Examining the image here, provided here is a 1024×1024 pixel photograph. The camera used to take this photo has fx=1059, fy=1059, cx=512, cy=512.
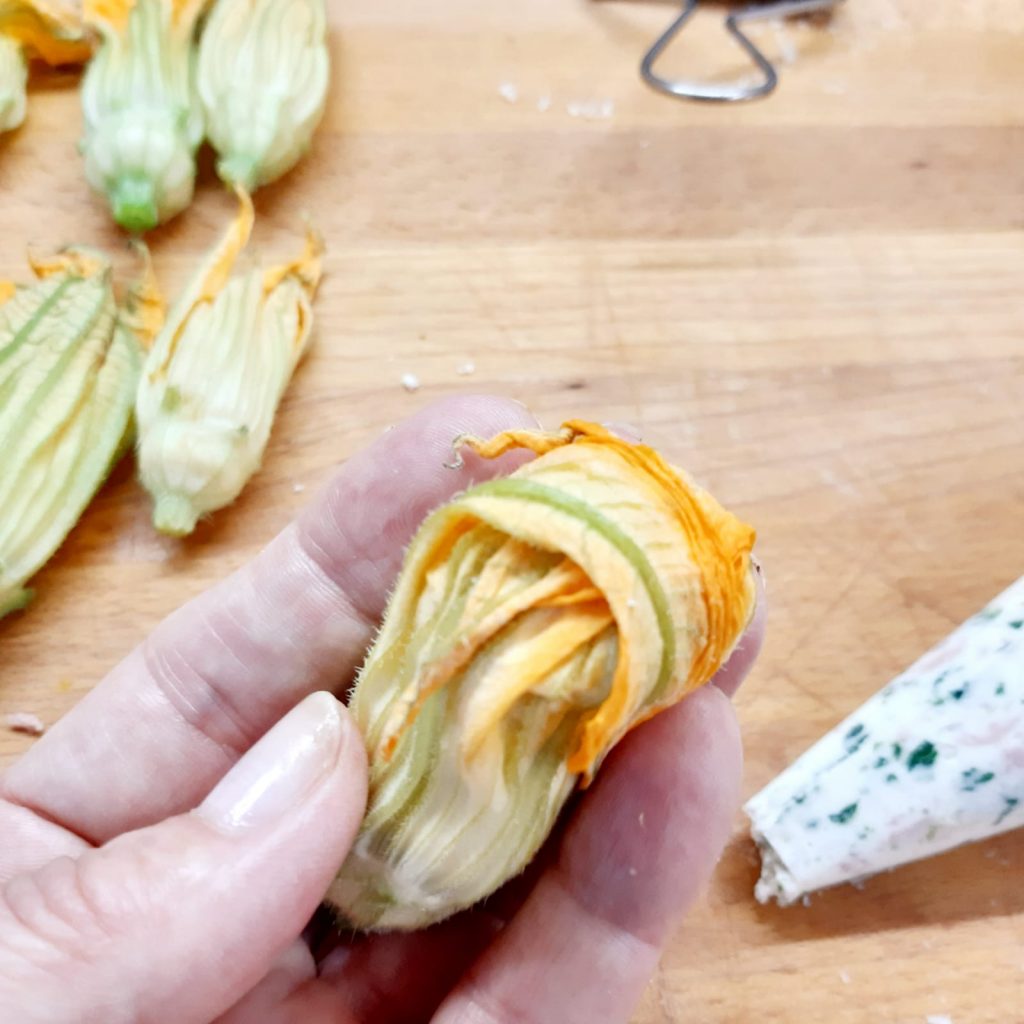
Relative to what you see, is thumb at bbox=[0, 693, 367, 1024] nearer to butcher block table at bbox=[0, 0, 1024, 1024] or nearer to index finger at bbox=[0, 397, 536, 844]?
index finger at bbox=[0, 397, 536, 844]

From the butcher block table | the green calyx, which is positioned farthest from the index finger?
the green calyx

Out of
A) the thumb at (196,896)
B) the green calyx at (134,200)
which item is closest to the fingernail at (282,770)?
the thumb at (196,896)

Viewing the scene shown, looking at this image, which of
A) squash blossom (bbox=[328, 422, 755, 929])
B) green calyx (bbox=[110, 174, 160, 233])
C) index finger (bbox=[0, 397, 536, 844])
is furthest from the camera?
green calyx (bbox=[110, 174, 160, 233])

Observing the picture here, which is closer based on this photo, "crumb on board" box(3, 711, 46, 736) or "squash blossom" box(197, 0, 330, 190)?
"crumb on board" box(3, 711, 46, 736)

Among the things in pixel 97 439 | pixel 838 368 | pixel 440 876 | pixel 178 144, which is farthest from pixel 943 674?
pixel 178 144

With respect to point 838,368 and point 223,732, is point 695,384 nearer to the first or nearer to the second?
point 838,368

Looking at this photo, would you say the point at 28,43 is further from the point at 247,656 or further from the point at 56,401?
the point at 247,656
